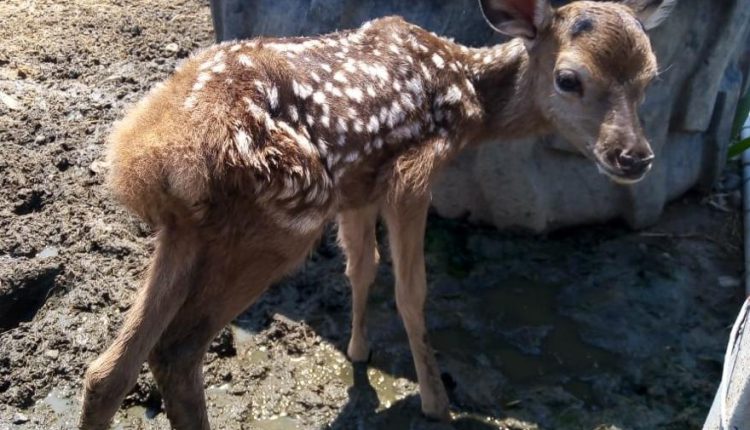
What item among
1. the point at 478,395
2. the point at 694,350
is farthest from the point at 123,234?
the point at 694,350

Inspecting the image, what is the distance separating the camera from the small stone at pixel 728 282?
5570 mm

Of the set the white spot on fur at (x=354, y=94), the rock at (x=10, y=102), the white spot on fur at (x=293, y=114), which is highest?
the white spot on fur at (x=354, y=94)

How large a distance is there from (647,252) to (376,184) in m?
2.11

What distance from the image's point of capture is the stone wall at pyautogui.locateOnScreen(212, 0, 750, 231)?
5449 millimetres

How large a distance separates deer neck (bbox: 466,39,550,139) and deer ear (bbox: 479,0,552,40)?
206 mm

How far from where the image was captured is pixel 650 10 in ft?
15.9

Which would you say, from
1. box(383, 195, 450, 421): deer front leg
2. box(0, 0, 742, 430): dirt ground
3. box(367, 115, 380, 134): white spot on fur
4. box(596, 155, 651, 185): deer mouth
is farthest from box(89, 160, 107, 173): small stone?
box(596, 155, 651, 185): deer mouth

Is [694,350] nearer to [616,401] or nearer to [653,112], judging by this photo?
[616,401]

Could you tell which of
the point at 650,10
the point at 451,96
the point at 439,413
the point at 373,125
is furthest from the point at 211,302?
the point at 650,10

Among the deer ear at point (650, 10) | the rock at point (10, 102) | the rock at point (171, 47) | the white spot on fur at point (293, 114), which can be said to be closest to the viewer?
the white spot on fur at point (293, 114)

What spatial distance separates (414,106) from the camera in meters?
4.48

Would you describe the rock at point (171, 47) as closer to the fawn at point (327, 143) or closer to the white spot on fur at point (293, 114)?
the fawn at point (327, 143)

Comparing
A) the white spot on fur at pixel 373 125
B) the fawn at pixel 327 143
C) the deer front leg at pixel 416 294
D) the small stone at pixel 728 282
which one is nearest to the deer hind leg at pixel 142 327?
the fawn at pixel 327 143

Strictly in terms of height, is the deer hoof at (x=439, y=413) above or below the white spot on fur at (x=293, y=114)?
below
